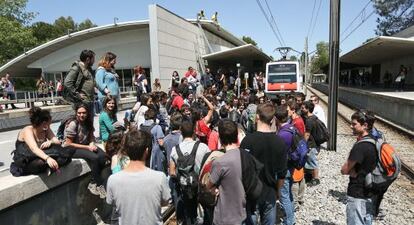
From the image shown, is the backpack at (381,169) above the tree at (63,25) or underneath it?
underneath

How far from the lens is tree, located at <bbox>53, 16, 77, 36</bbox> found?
285 ft

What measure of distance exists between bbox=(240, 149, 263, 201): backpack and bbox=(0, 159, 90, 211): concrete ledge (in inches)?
89.6

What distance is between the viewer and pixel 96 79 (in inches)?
276

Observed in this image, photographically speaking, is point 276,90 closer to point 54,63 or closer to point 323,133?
point 323,133

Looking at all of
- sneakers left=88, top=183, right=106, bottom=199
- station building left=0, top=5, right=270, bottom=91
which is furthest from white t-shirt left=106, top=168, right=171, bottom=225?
station building left=0, top=5, right=270, bottom=91

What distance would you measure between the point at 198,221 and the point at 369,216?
2382 millimetres

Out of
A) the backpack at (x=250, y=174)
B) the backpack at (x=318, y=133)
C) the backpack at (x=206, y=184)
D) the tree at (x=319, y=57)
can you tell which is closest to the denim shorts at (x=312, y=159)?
the backpack at (x=318, y=133)

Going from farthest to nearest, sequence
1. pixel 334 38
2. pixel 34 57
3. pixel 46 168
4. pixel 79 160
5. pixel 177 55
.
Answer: pixel 34 57
pixel 177 55
pixel 334 38
pixel 79 160
pixel 46 168

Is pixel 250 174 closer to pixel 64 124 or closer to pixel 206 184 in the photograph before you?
pixel 206 184

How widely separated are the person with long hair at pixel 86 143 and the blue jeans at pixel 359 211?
3239mm

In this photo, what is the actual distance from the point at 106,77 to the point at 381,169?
201 inches

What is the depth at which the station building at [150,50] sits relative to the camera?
21422 millimetres

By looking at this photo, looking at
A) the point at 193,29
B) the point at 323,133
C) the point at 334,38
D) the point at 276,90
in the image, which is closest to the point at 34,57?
the point at 193,29

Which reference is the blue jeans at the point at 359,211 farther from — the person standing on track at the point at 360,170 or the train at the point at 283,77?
the train at the point at 283,77
